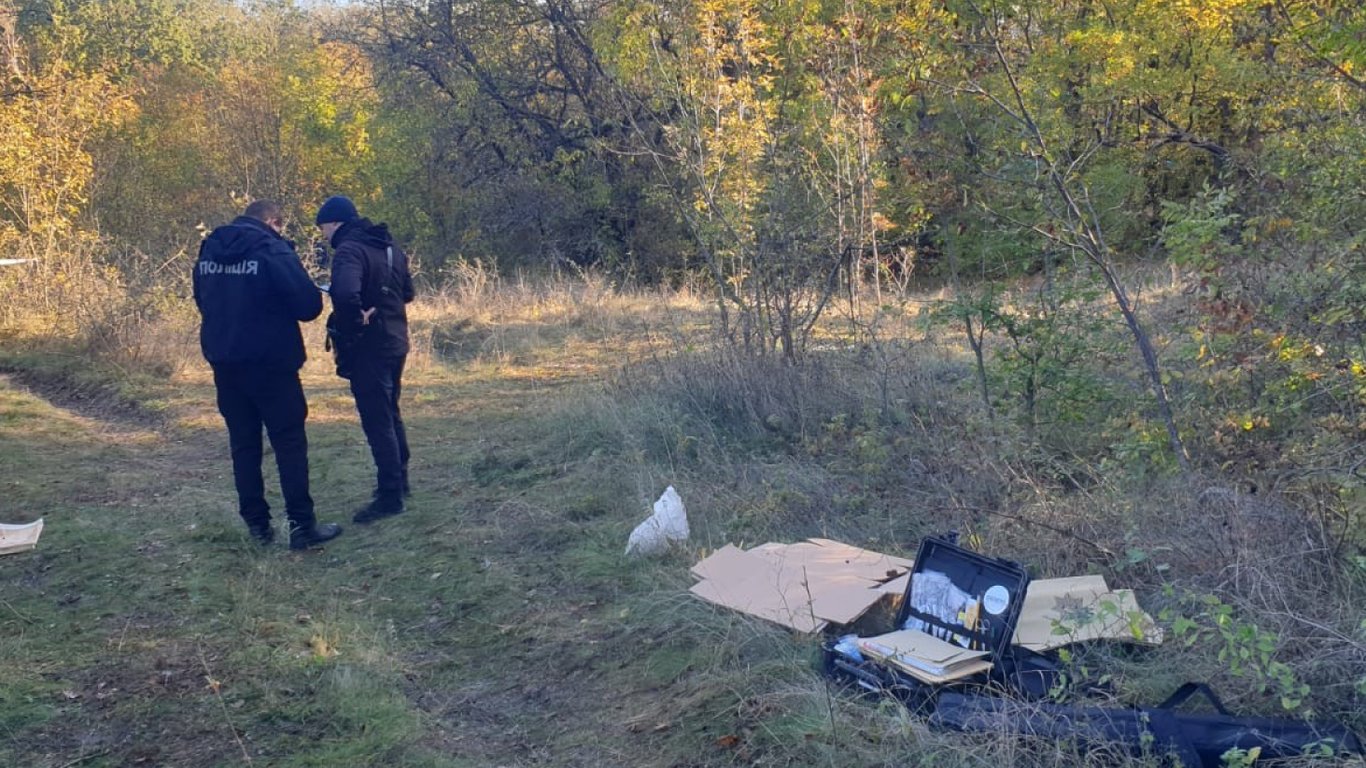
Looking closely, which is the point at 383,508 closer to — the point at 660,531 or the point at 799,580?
the point at 660,531

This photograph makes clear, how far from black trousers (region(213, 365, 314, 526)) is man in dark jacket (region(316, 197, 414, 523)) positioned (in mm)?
462

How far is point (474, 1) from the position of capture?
71.1 ft

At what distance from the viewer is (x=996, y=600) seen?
3680 millimetres

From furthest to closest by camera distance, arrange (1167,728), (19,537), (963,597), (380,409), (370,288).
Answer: (380,409), (370,288), (19,537), (963,597), (1167,728)

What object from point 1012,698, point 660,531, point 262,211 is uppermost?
point 262,211

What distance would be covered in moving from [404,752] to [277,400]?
2.84m

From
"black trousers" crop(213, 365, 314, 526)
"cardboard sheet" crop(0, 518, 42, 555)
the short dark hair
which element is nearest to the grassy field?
"cardboard sheet" crop(0, 518, 42, 555)

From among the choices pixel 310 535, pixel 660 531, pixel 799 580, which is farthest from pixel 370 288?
pixel 799 580

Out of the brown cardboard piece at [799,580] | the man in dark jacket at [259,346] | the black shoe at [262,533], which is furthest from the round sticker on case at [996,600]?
the black shoe at [262,533]

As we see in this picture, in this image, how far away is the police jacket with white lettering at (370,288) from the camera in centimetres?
614

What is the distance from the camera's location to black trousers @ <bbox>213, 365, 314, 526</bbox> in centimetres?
585

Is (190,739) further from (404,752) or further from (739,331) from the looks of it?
(739,331)

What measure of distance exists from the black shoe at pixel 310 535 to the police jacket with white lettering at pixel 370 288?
106 cm

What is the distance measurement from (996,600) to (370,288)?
412cm
